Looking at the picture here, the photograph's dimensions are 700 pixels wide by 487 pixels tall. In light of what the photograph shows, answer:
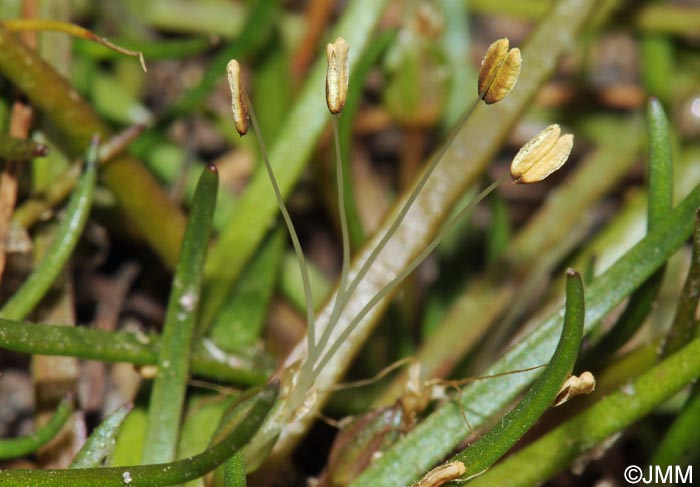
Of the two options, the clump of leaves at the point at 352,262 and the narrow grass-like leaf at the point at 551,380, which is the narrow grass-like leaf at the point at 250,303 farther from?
the narrow grass-like leaf at the point at 551,380

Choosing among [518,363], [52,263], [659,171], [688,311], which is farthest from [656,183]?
[52,263]

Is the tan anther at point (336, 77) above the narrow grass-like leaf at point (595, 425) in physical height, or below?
above

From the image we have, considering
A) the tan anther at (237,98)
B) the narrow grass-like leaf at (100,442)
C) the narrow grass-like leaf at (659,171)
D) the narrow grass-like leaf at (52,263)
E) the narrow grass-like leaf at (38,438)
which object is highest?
the tan anther at (237,98)

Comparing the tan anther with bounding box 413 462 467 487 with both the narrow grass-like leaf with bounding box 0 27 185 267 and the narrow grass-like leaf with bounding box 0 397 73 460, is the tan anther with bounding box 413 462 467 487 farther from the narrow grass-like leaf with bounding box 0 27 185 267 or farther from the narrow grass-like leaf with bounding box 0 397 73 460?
the narrow grass-like leaf with bounding box 0 27 185 267

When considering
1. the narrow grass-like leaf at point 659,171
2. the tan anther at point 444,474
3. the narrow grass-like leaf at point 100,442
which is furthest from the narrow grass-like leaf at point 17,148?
the narrow grass-like leaf at point 659,171

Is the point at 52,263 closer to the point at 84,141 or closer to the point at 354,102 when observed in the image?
the point at 84,141

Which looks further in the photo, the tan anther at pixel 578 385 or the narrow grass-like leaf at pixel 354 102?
the narrow grass-like leaf at pixel 354 102
